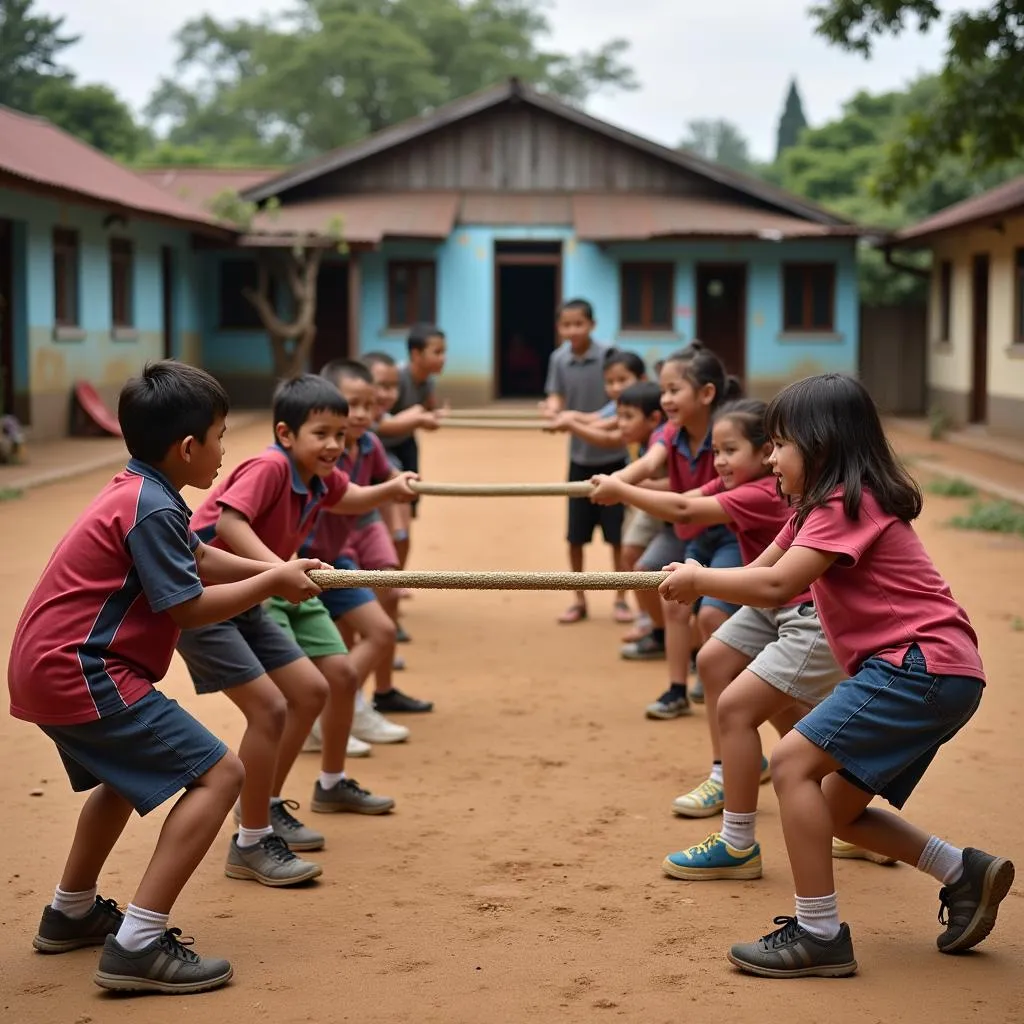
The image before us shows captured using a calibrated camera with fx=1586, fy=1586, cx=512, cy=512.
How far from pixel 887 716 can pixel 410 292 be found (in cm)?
2483

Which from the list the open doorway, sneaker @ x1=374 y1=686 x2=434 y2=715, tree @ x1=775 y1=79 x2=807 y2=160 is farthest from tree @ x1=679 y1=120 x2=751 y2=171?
sneaker @ x1=374 y1=686 x2=434 y2=715

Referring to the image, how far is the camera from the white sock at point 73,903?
3875mm

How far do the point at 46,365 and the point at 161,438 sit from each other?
16.8m

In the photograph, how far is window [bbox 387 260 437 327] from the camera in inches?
1097

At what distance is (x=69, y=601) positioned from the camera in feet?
11.7

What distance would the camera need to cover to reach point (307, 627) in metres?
5.13

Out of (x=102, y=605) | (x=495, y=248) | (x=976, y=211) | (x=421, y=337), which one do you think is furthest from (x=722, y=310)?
(x=102, y=605)

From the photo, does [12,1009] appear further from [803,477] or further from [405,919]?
[803,477]

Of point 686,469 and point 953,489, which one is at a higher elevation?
point 686,469

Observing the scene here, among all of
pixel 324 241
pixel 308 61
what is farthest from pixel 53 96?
pixel 324 241

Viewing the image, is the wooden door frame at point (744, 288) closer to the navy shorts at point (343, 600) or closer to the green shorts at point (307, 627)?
the navy shorts at point (343, 600)

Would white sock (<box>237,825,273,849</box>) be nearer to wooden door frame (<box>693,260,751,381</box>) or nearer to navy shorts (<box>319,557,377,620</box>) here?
navy shorts (<box>319,557,377,620</box>)

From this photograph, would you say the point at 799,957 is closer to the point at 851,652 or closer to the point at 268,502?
the point at 851,652

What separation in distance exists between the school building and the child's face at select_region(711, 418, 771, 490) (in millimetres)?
20091
